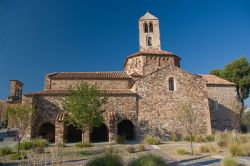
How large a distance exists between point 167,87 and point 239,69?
18.6m

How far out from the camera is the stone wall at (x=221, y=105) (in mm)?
26375

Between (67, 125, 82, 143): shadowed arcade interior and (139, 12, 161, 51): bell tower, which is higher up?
(139, 12, 161, 51): bell tower

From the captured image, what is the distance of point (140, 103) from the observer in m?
22.0

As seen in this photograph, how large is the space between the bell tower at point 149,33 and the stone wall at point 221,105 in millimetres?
9948

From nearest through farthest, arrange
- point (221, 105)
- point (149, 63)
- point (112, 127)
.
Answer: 1. point (112, 127)
2. point (149, 63)
3. point (221, 105)

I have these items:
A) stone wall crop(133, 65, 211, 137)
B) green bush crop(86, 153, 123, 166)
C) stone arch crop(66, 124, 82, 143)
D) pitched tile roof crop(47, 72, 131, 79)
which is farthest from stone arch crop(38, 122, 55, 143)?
green bush crop(86, 153, 123, 166)

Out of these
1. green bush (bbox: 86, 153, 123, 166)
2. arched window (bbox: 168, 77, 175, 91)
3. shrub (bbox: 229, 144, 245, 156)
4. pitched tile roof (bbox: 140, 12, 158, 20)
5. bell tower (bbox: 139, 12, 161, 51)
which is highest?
pitched tile roof (bbox: 140, 12, 158, 20)

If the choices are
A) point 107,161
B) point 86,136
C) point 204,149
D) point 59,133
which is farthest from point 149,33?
point 107,161

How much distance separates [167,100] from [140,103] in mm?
3015

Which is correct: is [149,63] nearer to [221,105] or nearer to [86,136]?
[221,105]

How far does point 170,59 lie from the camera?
27.5m

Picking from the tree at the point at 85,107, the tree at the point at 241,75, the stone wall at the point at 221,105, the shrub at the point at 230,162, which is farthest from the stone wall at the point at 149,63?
the shrub at the point at 230,162

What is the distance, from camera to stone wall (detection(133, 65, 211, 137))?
858 inches

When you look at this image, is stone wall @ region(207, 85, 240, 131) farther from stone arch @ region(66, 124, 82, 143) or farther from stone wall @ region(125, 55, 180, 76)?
stone arch @ region(66, 124, 82, 143)
